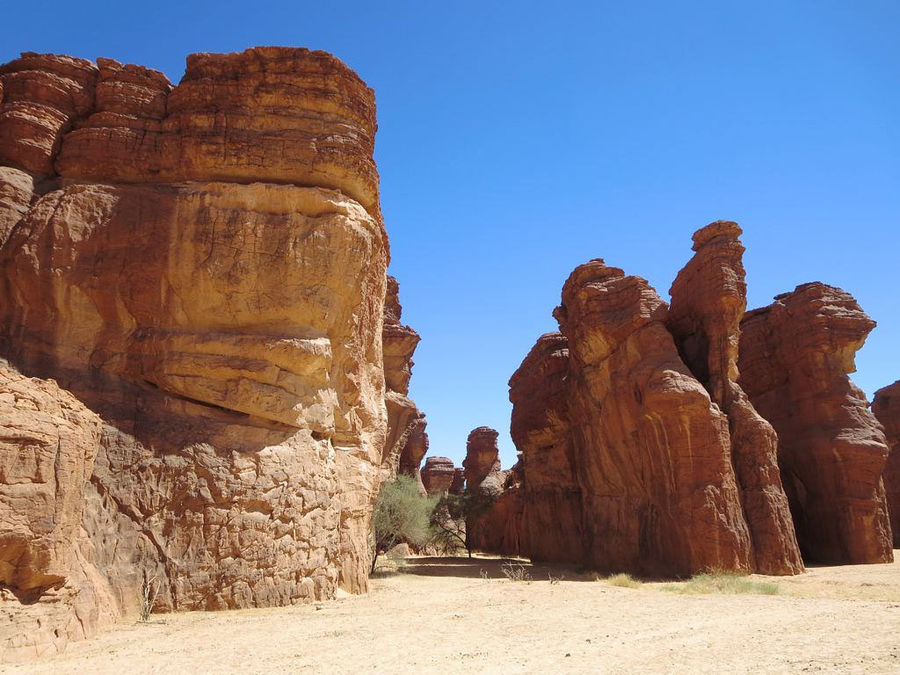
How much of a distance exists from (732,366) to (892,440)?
70.8 ft

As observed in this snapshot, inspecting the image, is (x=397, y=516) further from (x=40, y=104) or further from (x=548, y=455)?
(x=40, y=104)

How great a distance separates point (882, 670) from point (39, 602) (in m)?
10.9

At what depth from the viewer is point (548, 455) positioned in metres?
32.9

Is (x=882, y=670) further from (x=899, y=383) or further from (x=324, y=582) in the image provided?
(x=899, y=383)

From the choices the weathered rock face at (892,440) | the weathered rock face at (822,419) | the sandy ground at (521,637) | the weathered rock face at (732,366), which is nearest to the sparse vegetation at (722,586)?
the sandy ground at (521,637)

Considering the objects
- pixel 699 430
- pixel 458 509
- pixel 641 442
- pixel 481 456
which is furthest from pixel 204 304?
pixel 481 456

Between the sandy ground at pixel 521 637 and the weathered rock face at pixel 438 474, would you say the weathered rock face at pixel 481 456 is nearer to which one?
the weathered rock face at pixel 438 474

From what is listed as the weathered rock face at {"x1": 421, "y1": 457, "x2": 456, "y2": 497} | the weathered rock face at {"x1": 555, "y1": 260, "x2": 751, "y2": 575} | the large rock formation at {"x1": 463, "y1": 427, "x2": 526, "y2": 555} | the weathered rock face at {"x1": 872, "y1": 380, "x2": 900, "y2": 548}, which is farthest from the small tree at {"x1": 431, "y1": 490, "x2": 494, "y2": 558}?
the weathered rock face at {"x1": 872, "y1": 380, "x2": 900, "y2": 548}

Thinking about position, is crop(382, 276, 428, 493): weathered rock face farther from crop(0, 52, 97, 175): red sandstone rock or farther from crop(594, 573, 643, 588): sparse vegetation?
crop(0, 52, 97, 175): red sandstone rock

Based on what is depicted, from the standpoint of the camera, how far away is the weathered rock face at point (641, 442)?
20953 millimetres

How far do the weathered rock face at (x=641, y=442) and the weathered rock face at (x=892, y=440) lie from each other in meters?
18.9

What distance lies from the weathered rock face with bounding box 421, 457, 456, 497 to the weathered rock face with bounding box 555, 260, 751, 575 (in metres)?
34.9

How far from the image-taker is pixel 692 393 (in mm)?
21547

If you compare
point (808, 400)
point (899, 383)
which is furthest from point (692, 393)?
point (899, 383)
